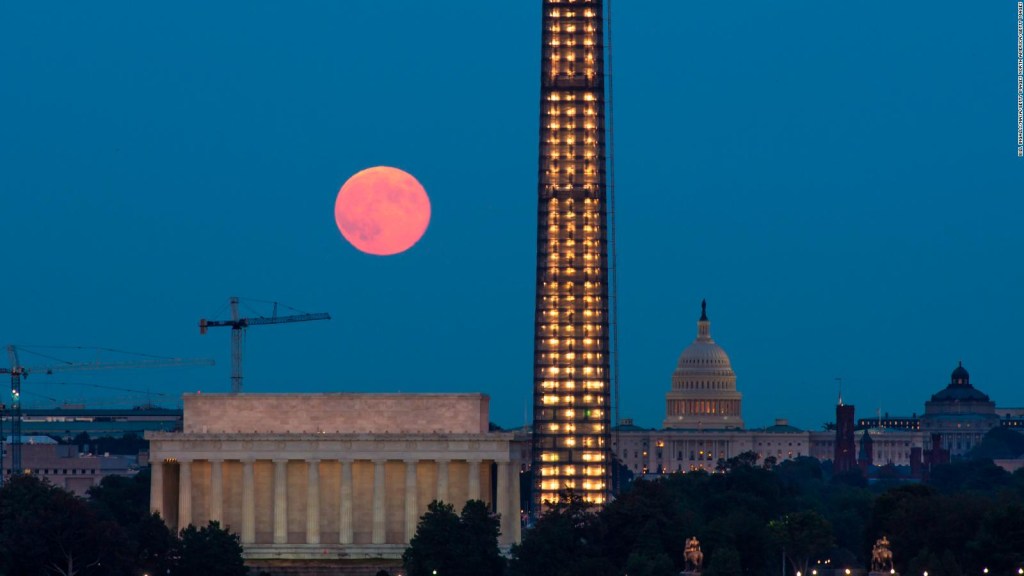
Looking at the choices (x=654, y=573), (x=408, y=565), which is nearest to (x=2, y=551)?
(x=408, y=565)

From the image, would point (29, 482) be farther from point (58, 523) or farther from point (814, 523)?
point (814, 523)

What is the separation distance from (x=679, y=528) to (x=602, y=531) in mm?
4533

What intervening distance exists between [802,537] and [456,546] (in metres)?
24.3

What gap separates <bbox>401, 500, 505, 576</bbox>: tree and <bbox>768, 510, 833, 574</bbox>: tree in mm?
19051

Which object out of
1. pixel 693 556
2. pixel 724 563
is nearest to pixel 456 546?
pixel 693 556

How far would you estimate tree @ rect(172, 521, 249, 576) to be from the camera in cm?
17650

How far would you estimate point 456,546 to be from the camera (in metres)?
177

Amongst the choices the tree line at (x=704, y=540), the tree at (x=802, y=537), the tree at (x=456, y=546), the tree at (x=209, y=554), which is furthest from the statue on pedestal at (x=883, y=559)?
the tree at (x=209, y=554)

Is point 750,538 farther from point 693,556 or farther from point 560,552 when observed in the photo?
point 693,556

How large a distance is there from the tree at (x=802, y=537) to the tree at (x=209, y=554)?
33.2m

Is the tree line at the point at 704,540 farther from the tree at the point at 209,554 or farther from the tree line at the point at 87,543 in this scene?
the tree line at the point at 87,543

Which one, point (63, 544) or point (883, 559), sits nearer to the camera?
point (883, 559)

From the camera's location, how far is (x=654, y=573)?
16862cm

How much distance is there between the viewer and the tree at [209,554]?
176500 millimetres
